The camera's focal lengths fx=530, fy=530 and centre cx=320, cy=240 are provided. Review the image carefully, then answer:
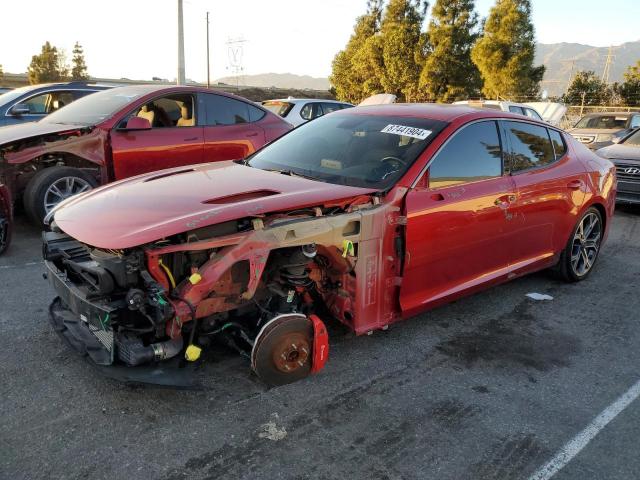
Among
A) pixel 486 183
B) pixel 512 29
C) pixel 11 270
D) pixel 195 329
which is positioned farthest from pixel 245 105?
pixel 512 29

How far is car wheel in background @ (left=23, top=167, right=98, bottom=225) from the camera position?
5.77 metres

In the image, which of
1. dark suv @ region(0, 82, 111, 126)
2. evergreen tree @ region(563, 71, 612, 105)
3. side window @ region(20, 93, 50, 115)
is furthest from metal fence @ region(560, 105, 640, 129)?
side window @ region(20, 93, 50, 115)

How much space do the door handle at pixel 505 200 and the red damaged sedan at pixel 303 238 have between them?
2 cm

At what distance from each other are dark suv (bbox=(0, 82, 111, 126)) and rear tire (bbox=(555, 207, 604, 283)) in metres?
7.73

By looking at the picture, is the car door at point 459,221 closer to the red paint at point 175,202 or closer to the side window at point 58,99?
the red paint at point 175,202

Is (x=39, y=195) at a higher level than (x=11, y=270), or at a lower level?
higher

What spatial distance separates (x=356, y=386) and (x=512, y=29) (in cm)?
2544

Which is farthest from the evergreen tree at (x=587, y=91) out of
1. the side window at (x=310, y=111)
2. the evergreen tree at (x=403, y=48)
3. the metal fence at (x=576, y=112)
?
the side window at (x=310, y=111)

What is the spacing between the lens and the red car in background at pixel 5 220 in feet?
16.6

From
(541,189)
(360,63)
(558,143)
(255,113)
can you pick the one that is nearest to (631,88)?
(360,63)

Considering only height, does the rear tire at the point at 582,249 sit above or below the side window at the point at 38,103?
below

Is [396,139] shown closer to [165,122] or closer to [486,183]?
[486,183]

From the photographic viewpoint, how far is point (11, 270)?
4844mm

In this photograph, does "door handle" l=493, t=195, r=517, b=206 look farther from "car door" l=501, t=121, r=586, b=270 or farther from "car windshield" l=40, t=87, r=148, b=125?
"car windshield" l=40, t=87, r=148, b=125
